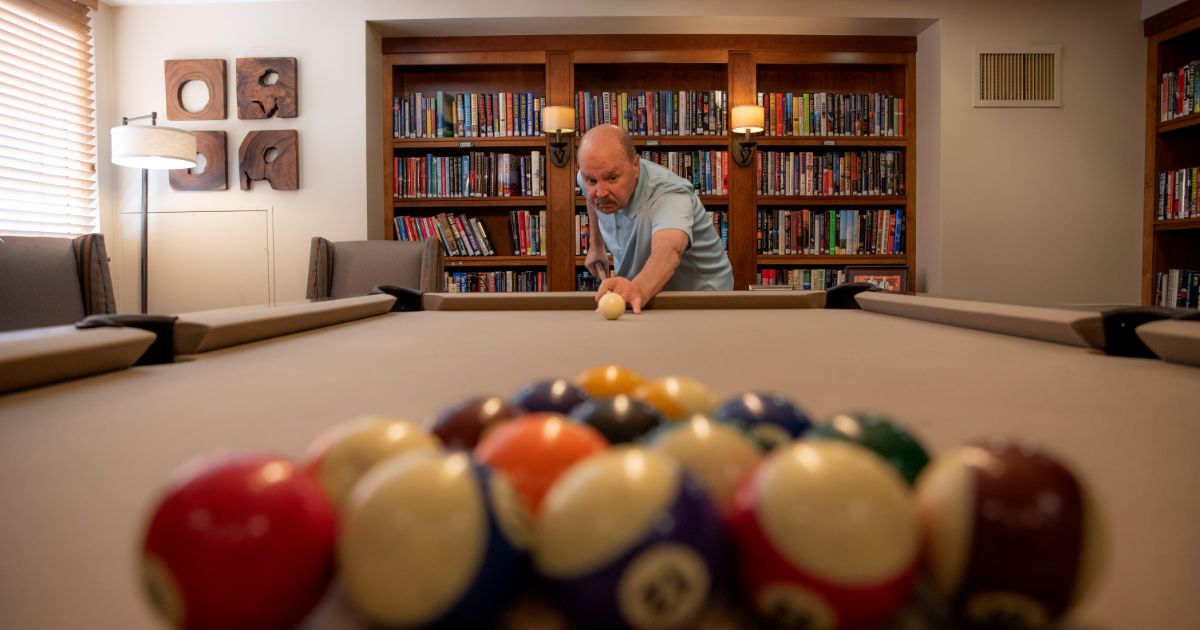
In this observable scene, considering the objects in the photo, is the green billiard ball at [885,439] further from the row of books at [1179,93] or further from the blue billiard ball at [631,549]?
the row of books at [1179,93]

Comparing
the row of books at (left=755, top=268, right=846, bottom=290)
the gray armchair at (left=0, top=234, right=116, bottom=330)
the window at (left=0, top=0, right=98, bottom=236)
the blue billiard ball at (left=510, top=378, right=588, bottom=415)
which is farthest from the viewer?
the row of books at (left=755, top=268, right=846, bottom=290)

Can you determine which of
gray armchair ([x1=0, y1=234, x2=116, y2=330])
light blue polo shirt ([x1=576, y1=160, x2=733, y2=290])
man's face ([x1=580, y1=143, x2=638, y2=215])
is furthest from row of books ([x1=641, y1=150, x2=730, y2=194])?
gray armchair ([x1=0, y1=234, x2=116, y2=330])

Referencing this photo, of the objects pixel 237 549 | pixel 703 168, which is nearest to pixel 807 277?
pixel 703 168

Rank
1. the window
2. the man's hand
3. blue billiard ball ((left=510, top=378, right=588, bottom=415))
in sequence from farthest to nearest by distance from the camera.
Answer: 1. the window
2. the man's hand
3. blue billiard ball ((left=510, top=378, right=588, bottom=415))

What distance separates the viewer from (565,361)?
1297 mm

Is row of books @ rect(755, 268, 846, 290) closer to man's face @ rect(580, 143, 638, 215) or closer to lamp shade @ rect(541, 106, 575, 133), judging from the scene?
lamp shade @ rect(541, 106, 575, 133)

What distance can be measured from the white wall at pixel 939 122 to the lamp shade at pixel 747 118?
58cm

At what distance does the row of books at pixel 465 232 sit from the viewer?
488 centimetres

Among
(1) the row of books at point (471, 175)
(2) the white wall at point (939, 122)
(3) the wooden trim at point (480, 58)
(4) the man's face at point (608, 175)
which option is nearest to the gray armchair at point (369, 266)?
(2) the white wall at point (939, 122)

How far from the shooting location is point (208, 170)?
4.59 metres

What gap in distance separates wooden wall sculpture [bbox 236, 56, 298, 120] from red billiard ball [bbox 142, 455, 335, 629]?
4719 millimetres

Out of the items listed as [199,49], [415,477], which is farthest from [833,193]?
[415,477]

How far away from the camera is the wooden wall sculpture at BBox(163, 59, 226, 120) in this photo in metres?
4.57

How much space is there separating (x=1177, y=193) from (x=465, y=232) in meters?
4.45
